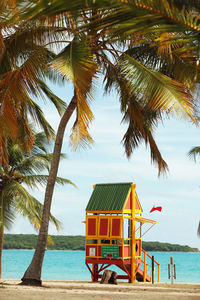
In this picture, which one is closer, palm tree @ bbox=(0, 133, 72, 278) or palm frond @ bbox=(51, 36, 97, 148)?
palm frond @ bbox=(51, 36, 97, 148)

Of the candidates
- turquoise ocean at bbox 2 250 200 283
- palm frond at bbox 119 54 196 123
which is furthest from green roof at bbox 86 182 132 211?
turquoise ocean at bbox 2 250 200 283

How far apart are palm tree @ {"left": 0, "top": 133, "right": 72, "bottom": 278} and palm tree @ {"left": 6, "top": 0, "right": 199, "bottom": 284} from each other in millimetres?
5988

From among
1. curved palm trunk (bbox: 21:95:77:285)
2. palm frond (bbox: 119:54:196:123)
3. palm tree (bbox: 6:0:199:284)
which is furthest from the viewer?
curved palm trunk (bbox: 21:95:77:285)

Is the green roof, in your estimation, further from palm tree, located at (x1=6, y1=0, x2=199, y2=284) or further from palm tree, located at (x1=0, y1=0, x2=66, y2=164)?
palm tree, located at (x1=0, y1=0, x2=66, y2=164)

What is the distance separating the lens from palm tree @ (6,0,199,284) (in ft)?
14.4

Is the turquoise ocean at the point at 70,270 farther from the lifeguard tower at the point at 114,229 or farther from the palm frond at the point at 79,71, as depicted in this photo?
the palm frond at the point at 79,71

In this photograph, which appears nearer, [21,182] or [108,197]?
[108,197]

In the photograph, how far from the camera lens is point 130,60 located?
12.0 meters

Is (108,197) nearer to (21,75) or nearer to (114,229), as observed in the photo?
(114,229)

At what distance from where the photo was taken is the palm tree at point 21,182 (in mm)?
19719

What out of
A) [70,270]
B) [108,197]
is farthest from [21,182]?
[70,270]

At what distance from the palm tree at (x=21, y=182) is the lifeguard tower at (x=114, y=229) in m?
3.52

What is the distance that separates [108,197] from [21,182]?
21.7 feet

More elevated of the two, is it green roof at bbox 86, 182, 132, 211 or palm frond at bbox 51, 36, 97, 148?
palm frond at bbox 51, 36, 97, 148
